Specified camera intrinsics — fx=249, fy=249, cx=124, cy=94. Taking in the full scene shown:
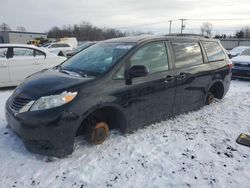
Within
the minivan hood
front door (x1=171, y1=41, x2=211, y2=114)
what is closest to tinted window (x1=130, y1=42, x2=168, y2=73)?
front door (x1=171, y1=41, x2=211, y2=114)

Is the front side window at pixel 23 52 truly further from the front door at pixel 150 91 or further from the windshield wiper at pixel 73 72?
the front door at pixel 150 91

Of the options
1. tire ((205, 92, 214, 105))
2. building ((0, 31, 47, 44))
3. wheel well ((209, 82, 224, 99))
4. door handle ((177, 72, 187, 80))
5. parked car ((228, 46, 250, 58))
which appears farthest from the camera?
building ((0, 31, 47, 44))

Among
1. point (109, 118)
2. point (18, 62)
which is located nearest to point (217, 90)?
point (109, 118)

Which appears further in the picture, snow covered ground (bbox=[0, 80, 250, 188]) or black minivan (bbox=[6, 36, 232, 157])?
black minivan (bbox=[6, 36, 232, 157])

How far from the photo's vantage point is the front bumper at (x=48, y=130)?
3.16 meters

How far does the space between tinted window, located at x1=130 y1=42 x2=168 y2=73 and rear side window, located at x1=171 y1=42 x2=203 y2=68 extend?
308 millimetres

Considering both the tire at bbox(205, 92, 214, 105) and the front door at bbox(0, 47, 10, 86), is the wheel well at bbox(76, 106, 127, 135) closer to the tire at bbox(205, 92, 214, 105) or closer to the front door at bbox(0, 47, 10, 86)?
the tire at bbox(205, 92, 214, 105)

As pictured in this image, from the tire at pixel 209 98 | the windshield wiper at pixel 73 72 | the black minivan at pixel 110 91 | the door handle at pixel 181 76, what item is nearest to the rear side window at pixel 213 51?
the black minivan at pixel 110 91

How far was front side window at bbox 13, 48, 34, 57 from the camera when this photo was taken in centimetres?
782

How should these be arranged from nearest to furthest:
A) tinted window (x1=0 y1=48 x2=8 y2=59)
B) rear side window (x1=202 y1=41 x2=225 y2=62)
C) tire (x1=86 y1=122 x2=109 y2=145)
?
tire (x1=86 y1=122 x2=109 y2=145) → rear side window (x1=202 y1=41 x2=225 y2=62) → tinted window (x1=0 y1=48 x2=8 y2=59)

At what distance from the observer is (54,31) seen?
87875mm

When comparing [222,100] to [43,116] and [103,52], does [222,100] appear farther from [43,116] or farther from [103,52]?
[43,116]

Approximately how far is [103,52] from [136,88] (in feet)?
3.20

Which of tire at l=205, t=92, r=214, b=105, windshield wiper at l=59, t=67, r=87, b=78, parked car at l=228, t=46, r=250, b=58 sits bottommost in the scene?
tire at l=205, t=92, r=214, b=105
